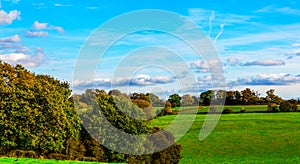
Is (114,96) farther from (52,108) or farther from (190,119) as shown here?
(190,119)

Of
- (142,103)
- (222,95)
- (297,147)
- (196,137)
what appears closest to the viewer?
(142,103)

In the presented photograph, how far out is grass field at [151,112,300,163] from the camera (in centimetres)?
6044

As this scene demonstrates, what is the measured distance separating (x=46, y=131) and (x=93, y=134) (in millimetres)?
4292

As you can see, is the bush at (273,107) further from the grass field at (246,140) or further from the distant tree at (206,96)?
the distant tree at (206,96)

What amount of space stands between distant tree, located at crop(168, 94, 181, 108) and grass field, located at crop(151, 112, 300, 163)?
330 cm

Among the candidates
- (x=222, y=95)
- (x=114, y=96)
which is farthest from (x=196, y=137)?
(x=114, y=96)

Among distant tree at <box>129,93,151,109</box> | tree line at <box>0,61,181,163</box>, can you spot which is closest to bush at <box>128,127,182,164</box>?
tree line at <box>0,61,181,163</box>

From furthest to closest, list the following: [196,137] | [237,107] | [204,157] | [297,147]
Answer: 1. [237,107]
2. [196,137]
3. [297,147]
4. [204,157]

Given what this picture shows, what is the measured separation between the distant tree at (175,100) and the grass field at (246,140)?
3.30m

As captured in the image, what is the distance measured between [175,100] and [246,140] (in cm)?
1182

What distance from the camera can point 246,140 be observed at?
70812 millimetres

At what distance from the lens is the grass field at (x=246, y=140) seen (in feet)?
198

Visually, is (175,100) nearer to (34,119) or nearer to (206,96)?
(206,96)

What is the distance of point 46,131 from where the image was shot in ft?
147
